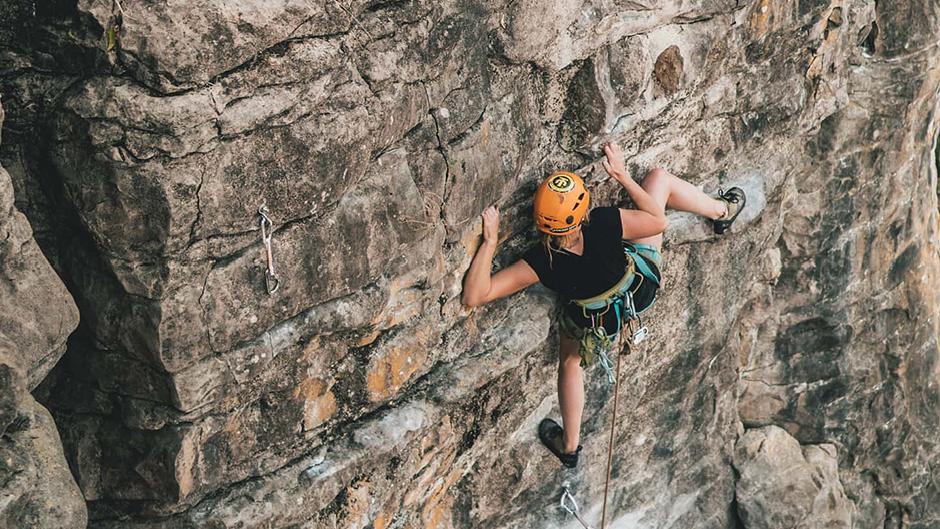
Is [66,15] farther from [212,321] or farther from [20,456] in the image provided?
[20,456]

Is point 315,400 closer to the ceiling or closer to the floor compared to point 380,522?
closer to the ceiling

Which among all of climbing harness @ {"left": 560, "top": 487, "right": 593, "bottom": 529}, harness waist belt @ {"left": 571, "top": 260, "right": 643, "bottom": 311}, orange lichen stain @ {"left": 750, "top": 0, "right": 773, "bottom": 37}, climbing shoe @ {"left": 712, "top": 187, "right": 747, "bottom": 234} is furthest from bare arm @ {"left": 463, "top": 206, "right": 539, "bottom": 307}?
orange lichen stain @ {"left": 750, "top": 0, "right": 773, "bottom": 37}

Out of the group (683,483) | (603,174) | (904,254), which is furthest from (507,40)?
(904,254)

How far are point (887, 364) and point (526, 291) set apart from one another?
5.97 meters

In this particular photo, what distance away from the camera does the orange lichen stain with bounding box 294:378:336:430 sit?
6.83m

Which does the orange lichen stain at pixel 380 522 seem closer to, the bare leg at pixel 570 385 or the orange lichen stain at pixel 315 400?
the orange lichen stain at pixel 315 400

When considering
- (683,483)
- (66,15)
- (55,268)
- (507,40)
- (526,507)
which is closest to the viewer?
(66,15)

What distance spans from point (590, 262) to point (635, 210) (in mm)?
667

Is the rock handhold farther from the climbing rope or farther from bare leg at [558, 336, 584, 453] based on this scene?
bare leg at [558, 336, 584, 453]

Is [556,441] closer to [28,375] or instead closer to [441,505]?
[441,505]

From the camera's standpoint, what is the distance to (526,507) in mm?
8969

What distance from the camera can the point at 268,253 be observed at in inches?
241

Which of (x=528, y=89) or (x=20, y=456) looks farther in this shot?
(x=528, y=89)

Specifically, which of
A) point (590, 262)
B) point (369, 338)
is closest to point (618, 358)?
point (590, 262)
